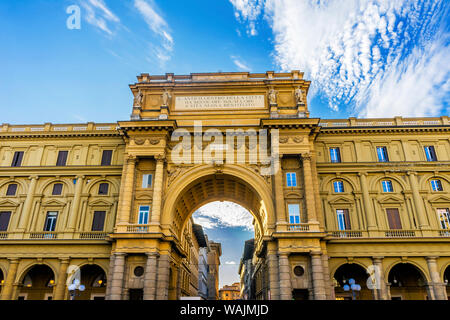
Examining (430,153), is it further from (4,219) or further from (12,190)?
(4,219)

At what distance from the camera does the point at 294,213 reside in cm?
3544

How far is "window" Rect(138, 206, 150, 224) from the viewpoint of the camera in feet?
117

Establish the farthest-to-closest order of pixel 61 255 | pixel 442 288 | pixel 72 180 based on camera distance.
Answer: pixel 72 180
pixel 61 255
pixel 442 288

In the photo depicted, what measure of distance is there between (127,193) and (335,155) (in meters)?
24.8

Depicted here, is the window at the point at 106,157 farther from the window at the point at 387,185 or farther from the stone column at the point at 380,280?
the window at the point at 387,185

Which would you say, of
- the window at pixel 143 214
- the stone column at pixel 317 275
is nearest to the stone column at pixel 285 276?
the stone column at pixel 317 275

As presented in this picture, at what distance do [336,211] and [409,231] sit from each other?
25.5ft

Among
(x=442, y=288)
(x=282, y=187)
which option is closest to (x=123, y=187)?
(x=282, y=187)

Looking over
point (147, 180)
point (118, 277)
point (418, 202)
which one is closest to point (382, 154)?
point (418, 202)

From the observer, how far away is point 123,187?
36562mm

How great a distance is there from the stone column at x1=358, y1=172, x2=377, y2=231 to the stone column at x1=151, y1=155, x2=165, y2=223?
74.7 ft

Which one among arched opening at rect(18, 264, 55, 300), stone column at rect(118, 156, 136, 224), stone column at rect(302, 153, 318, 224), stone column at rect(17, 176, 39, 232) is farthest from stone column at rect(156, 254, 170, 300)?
stone column at rect(17, 176, 39, 232)

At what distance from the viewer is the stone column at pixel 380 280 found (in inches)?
1282
